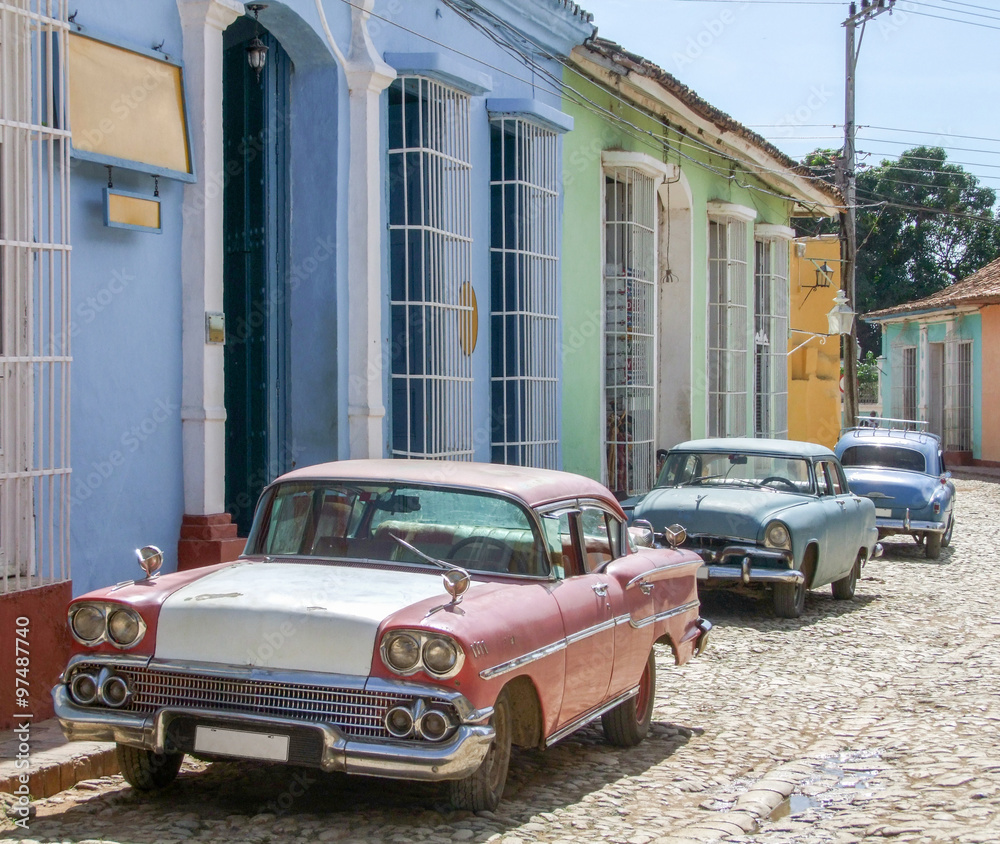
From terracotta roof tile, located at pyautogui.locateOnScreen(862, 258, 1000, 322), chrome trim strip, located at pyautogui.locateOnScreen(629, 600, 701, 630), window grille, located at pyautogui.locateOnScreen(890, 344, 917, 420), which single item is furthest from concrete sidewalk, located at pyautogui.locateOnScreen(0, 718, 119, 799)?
window grille, located at pyautogui.locateOnScreen(890, 344, 917, 420)

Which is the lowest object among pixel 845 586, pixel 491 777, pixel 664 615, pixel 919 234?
pixel 845 586

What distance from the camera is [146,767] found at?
4.77m

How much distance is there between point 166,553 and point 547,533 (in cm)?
300

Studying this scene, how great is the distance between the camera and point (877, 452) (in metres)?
14.5

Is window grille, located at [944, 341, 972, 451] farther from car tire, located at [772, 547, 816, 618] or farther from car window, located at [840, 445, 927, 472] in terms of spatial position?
car tire, located at [772, 547, 816, 618]

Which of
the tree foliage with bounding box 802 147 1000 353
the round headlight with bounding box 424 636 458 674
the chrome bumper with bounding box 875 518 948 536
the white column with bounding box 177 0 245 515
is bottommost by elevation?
Answer: the chrome bumper with bounding box 875 518 948 536

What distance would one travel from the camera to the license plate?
4254mm

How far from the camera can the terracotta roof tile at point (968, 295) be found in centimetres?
2750

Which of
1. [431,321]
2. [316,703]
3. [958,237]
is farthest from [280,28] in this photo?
[958,237]

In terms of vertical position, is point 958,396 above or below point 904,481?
above

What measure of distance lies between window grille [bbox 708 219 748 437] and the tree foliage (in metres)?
30.6

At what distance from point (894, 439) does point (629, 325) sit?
328cm

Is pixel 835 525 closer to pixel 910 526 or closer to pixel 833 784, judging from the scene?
pixel 910 526

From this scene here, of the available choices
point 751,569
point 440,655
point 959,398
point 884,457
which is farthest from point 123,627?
point 959,398
